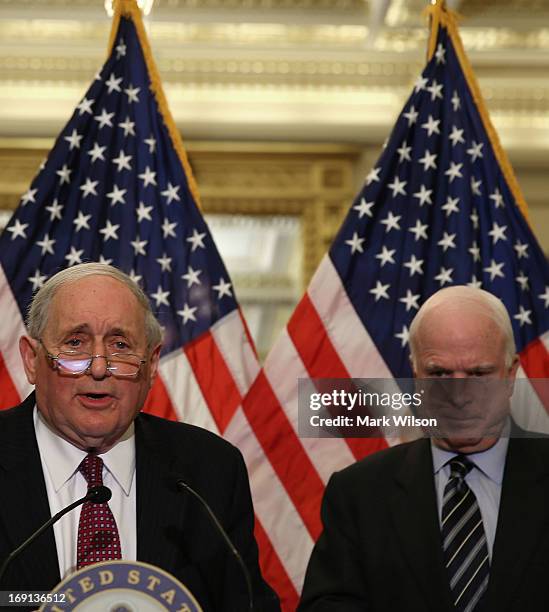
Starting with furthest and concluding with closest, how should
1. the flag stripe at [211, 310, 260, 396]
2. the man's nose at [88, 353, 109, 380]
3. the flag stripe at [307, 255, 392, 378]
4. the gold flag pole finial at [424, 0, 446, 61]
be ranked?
1. the gold flag pole finial at [424, 0, 446, 61]
2. the flag stripe at [211, 310, 260, 396]
3. the flag stripe at [307, 255, 392, 378]
4. the man's nose at [88, 353, 109, 380]

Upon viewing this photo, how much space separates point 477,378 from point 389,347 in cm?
120

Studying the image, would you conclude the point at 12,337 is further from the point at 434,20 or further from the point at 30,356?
the point at 434,20

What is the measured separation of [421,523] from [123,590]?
83 cm

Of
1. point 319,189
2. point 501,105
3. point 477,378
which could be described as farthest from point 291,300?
point 477,378

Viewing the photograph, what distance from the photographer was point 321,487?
3.12m

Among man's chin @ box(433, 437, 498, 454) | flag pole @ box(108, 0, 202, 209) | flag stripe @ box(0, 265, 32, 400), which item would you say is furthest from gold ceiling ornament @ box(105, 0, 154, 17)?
Result: man's chin @ box(433, 437, 498, 454)

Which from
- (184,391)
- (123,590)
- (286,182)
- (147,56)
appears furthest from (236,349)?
(286,182)

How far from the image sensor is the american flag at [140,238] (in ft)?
11.0

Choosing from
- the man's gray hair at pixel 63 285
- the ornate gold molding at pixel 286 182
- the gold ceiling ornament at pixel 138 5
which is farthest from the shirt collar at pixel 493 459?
the ornate gold molding at pixel 286 182

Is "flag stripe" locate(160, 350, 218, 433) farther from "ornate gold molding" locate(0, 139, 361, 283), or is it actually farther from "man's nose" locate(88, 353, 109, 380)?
"ornate gold molding" locate(0, 139, 361, 283)

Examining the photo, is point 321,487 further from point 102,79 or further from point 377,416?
point 102,79

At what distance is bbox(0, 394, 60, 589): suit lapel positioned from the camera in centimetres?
183

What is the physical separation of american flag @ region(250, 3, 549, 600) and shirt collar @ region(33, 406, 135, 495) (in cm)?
114

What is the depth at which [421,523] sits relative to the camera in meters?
2.12
